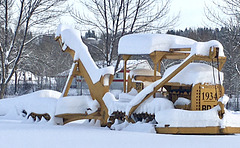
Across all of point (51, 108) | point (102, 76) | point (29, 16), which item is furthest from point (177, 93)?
point (29, 16)

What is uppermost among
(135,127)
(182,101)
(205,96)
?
(205,96)

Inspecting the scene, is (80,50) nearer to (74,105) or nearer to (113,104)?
(74,105)

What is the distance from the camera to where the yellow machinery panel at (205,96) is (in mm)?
9531

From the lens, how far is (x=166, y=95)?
463 inches

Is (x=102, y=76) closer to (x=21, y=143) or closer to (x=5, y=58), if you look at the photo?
(x=21, y=143)

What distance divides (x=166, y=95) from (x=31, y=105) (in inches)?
195

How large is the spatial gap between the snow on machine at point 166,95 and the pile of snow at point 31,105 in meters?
0.60

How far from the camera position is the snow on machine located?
9141mm

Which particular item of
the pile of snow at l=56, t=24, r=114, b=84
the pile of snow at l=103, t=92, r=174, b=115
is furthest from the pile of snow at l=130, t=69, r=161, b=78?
the pile of snow at l=103, t=92, r=174, b=115

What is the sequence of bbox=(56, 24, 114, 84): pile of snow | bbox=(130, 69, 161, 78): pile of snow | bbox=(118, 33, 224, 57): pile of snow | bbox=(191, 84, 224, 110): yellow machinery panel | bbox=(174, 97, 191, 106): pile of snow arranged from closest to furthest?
1. bbox=(191, 84, 224, 110): yellow machinery panel
2. bbox=(174, 97, 191, 106): pile of snow
3. bbox=(118, 33, 224, 57): pile of snow
4. bbox=(56, 24, 114, 84): pile of snow
5. bbox=(130, 69, 161, 78): pile of snow

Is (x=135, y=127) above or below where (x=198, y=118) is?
below

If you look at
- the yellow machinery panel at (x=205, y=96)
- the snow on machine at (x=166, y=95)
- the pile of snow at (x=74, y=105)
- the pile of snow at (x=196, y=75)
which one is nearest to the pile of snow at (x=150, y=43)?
the snow on machine at (x=166, y=95)

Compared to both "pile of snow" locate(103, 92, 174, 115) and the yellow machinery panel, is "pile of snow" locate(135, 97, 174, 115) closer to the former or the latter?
"pile of snow" locate(103, 92, 174, 115)

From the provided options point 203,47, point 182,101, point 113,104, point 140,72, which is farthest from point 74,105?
point 203,47
